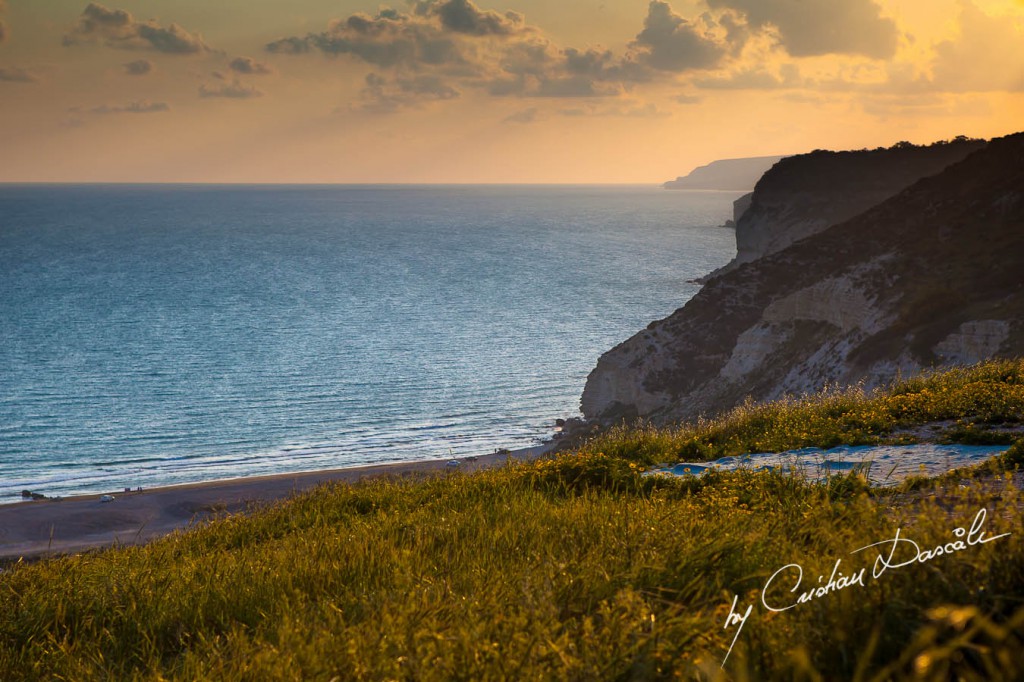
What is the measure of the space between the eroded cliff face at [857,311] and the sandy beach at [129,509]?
517 inches

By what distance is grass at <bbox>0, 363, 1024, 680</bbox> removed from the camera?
3.51m

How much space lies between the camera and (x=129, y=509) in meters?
45.7

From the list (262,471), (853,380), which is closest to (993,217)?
(853,380)

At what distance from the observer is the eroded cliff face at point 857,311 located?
38344 mm

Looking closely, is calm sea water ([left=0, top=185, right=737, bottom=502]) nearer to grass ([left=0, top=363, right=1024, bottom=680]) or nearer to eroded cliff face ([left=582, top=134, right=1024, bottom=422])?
eroded cliff face ([left=582, top=134, right=1024, bottom=422])

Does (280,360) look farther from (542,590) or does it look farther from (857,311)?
(542,590)

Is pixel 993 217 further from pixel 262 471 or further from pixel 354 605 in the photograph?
pixel 354 605

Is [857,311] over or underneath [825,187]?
underneath

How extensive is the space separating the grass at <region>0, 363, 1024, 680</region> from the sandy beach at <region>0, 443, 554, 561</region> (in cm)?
3078

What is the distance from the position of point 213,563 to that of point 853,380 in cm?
3652

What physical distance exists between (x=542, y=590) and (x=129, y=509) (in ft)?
154

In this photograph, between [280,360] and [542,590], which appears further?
[280,360]

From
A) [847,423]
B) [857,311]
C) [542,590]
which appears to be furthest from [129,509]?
[542,590]

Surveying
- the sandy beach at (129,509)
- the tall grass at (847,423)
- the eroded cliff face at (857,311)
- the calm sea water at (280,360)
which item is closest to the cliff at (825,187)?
the calm sea water at (280,360)
